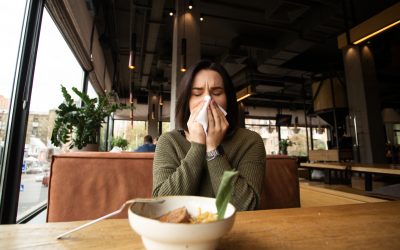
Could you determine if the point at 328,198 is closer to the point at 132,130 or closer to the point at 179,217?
the point at 179,217

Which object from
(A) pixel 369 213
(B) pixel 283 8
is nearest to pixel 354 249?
(A) pixel 369 213

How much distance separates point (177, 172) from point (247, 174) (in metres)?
0.28

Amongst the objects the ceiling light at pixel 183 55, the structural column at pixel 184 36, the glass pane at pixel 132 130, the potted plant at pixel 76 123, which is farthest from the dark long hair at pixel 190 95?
the glass pane at pixel 132 130

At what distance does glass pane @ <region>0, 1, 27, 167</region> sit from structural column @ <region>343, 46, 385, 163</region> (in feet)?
19.9

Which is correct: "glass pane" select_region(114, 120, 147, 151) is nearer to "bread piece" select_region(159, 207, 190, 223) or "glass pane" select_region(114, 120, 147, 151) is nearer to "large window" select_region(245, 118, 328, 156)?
"large window" select_region(245, 118, 328, 156)

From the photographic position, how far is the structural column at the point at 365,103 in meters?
4.84

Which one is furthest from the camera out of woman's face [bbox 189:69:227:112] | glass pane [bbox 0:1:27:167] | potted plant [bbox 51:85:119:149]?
potted plant [bbox 51:85:119:149]

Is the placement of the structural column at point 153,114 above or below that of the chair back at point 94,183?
above

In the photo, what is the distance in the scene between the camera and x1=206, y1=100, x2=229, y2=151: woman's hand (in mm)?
936

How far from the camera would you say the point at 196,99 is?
114 centimetres

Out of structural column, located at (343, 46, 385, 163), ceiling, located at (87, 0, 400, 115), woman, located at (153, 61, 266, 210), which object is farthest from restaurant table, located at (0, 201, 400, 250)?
structural column, located at (343, 46, 385, 163)

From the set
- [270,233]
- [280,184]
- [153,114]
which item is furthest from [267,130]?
[270,233]

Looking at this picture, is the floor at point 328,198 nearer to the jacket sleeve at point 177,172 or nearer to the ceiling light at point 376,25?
the jacket sleeve at point 177,172

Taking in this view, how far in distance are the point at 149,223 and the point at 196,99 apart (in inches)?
34.2
